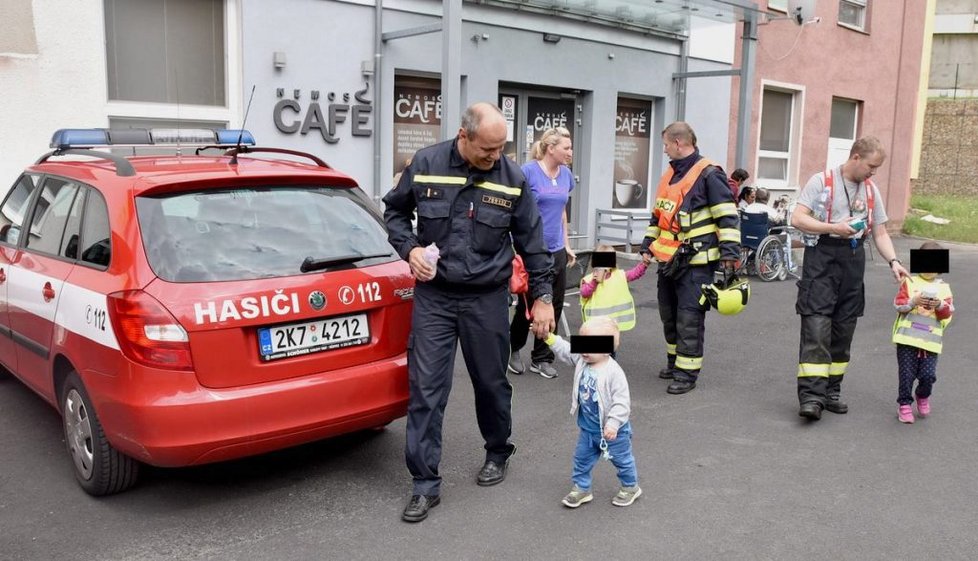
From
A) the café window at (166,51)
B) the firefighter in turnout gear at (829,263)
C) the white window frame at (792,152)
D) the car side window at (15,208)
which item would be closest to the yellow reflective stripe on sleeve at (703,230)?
the firefighter in turnout gear at (829,263)

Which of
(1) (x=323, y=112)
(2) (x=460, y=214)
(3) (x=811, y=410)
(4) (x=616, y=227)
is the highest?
(1) (x=323, y=112)

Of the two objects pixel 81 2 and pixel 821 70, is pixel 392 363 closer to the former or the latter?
pixel 81 2

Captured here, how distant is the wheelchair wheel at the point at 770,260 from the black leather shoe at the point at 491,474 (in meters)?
8.39

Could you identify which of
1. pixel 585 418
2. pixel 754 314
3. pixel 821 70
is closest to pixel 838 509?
pixel 585 418

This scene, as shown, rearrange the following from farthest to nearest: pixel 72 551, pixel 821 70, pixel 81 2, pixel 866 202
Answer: pixel 821 70
pixel 81 2
pixel 866 202
pixel 72 551

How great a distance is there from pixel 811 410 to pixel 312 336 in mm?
3257

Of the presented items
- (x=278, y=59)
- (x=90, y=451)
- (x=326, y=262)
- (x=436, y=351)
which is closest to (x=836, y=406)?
(x=436, y=351)

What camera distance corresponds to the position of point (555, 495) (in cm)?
425

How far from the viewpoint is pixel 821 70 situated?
52.8 feet

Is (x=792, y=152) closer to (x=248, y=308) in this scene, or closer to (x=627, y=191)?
(x=627, y=191)

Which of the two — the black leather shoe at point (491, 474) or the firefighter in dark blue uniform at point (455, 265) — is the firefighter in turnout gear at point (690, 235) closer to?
the black leather shoe at point (491, 474)

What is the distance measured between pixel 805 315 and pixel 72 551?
4.40 metres

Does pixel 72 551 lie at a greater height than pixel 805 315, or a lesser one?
lesser

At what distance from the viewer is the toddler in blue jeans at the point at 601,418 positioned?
391 cm
